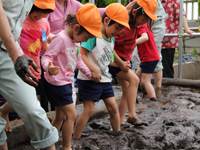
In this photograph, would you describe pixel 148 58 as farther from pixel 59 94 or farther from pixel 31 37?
pixel 59 94

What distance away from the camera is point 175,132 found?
9.56 ft

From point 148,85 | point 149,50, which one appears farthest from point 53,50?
point 148,85

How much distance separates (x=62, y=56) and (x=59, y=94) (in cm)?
33

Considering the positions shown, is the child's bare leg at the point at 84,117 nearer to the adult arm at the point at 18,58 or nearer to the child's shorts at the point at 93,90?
the child's shorts at the point at 93,90

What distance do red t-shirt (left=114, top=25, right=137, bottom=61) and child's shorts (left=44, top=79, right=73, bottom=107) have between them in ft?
3.29

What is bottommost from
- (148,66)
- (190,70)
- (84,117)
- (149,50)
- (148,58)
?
(190,70)

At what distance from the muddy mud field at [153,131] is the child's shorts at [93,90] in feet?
1.43

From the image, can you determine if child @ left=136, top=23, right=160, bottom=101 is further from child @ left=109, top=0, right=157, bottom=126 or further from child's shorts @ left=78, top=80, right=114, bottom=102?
child's shorts @ left=78, top=80, right=114, bottom=102

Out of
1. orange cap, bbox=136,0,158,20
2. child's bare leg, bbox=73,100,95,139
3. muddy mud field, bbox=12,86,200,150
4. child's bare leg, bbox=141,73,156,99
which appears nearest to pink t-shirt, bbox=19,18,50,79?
child's bare leg, bbox=73,100,95,139

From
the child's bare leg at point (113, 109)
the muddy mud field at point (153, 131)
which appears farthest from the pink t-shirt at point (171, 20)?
the child's bare leg at point (113, 109)

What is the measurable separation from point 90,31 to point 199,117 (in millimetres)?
2024

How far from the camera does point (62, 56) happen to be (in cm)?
237

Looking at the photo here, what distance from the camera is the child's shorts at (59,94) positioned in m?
2.32

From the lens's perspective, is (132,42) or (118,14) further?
(132,42)
